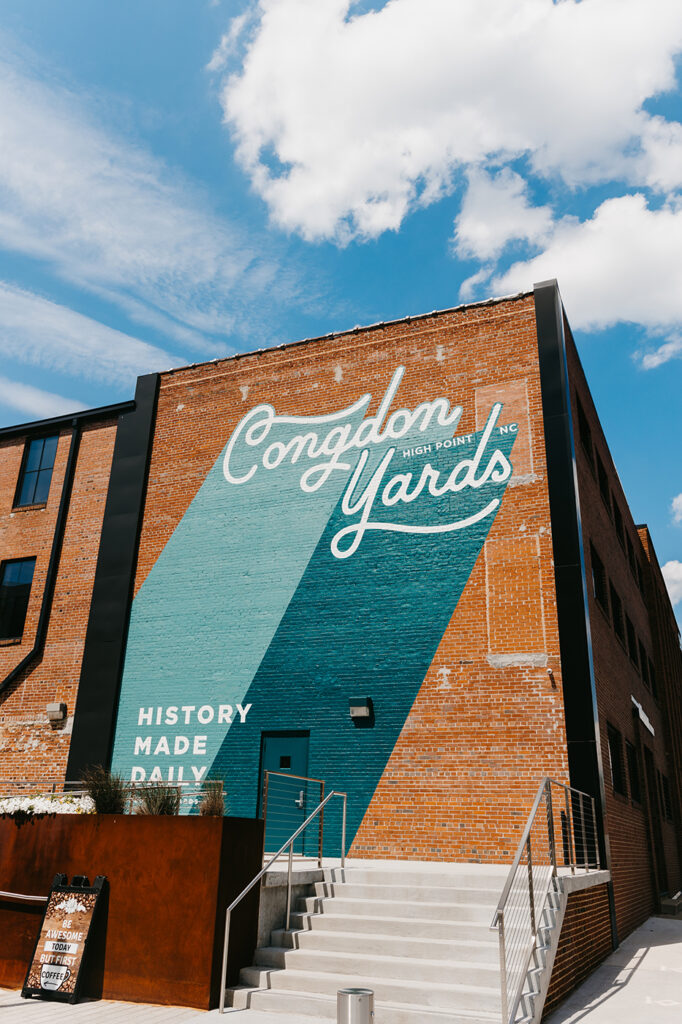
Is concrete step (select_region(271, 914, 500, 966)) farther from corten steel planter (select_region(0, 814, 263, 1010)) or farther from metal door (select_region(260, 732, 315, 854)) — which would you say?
metal door (select_region(260, 732, 315, 854))

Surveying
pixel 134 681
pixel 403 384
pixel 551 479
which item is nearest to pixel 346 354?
pixel 403 384

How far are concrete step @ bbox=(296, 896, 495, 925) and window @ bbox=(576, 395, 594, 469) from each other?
28.8 ft

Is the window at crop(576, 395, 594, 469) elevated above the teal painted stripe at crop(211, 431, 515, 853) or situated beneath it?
elevated above

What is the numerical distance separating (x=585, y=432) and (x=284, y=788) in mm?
8602

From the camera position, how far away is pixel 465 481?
13.0m

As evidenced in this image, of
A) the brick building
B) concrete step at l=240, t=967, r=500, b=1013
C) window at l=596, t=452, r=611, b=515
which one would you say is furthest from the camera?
window at l=596, t=452, r=611, b=515

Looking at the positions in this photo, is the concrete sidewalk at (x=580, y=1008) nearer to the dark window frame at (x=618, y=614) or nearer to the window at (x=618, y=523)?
the dark window frame at (x=618, y=614)

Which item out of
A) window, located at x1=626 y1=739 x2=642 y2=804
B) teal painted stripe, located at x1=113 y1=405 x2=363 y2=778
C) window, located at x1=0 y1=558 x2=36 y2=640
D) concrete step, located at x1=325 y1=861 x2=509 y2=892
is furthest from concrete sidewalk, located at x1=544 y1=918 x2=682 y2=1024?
window, located at x1=0 y1=558 x2=36 y2=640

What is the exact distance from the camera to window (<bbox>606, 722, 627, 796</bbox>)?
13.2 m

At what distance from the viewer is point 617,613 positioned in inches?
660

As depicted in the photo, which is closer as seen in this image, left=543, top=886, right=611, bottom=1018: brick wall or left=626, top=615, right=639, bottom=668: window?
left=543, top=886, right=611, bottom=1018: brick wall

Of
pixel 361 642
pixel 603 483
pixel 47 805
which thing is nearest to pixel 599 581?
pixel 603 483

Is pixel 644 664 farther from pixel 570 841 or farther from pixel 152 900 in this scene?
pixel 152 900

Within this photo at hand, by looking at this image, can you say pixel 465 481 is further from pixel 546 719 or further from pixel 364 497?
pixel 546 719
